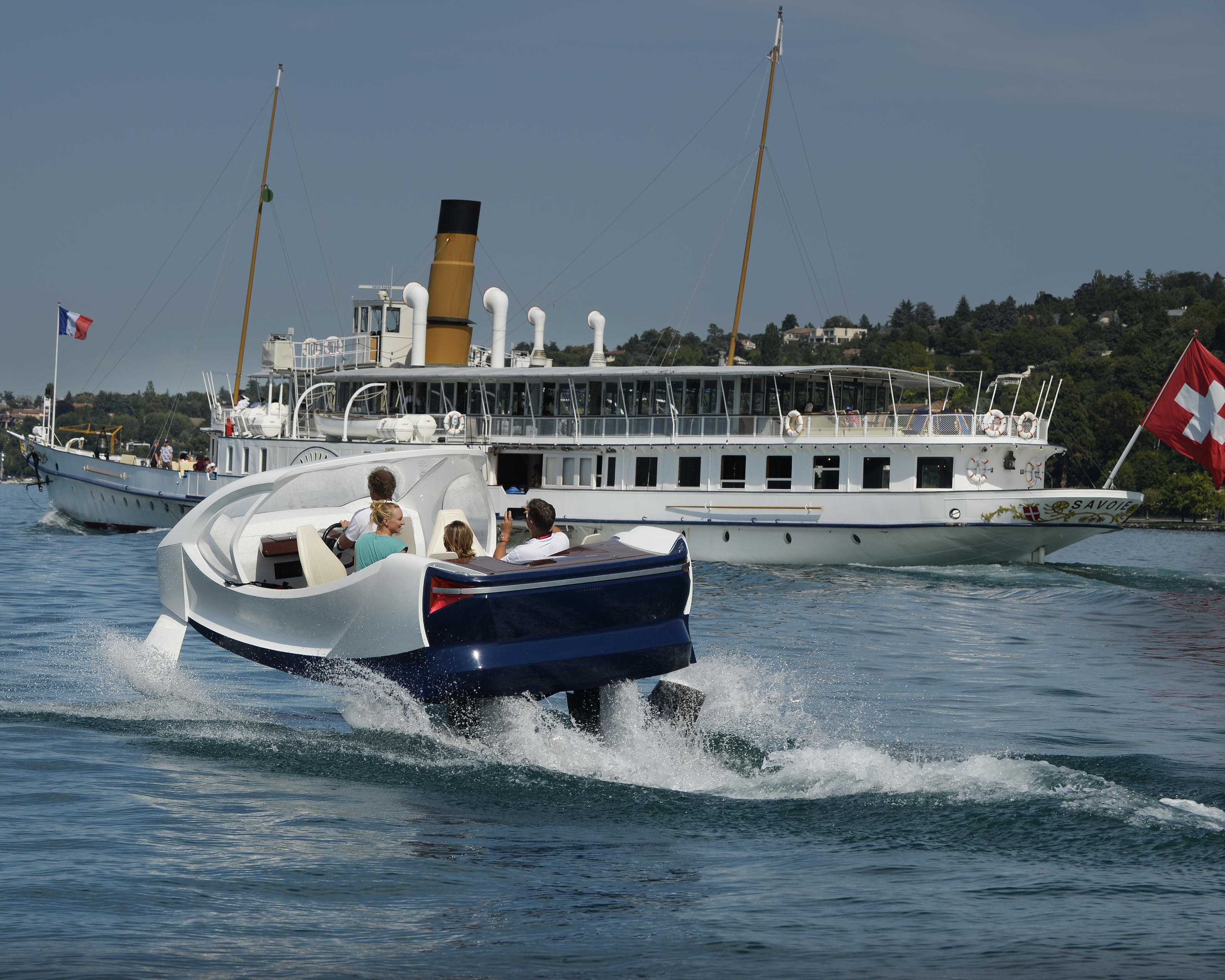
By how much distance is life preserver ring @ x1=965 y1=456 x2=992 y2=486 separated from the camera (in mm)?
34438

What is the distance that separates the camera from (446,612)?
1047 cm

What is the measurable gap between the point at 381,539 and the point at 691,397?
27146 mm

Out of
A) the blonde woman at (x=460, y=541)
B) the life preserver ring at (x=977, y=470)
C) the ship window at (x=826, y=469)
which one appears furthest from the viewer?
the ship window at (x=826, y=469)

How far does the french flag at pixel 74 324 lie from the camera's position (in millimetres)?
47531

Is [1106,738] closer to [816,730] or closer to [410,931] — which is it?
[816,730]

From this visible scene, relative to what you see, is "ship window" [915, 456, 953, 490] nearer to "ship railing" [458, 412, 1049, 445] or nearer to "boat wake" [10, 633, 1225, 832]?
"ship railing" [458, 412, 1049, 445]

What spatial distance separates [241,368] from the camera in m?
50.4

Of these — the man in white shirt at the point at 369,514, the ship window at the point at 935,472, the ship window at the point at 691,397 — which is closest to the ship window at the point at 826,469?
the ship window at the point at 935,472

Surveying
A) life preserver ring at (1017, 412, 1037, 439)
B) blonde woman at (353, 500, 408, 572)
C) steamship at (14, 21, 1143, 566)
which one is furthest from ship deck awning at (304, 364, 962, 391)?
blonde woman at (353, 500, 408, 572)

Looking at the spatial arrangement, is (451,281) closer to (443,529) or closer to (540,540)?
(443,529)

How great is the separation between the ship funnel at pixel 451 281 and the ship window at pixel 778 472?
13.6 m

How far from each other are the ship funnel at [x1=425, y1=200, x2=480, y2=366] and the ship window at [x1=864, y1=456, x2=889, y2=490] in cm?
1589

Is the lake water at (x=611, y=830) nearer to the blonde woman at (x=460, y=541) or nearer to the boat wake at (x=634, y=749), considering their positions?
the boat wake at (x=634, y=749)

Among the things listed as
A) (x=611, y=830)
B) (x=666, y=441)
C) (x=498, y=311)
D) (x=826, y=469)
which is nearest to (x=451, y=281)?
(x=498, y=311)
